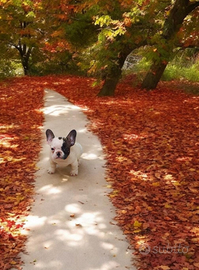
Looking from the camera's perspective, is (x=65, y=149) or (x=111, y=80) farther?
(x=111, y=80)

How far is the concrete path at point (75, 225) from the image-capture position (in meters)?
3.56

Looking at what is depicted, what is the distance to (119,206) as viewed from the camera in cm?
472

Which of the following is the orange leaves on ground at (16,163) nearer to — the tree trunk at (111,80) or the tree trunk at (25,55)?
the tree trunk at (111,80)

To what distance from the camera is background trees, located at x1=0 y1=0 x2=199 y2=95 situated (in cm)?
1117

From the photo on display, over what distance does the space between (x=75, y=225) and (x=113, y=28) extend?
25.9 ft

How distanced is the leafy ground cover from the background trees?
58.6 inches

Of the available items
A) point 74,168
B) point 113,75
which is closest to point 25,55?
point 113,75

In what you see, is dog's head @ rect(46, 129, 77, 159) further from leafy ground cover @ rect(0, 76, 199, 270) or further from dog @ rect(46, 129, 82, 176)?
leafy ground cover @ rect(0, 76, 199, 270)

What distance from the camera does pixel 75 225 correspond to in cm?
422

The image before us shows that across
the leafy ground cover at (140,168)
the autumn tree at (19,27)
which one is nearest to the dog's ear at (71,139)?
the leafy ground cover at (140,168)

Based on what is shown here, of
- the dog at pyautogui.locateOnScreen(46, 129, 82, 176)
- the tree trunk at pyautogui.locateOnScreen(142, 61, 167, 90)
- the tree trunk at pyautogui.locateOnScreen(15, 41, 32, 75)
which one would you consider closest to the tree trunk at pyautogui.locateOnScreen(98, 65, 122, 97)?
the tree trunk at pyautogui.locateOnScreen(142, 61, 167, 90)

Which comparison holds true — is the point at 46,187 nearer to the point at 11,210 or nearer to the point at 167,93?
the point at 11,210

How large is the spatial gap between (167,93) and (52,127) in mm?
6511

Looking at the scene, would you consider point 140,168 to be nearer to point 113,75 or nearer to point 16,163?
point 16,163
